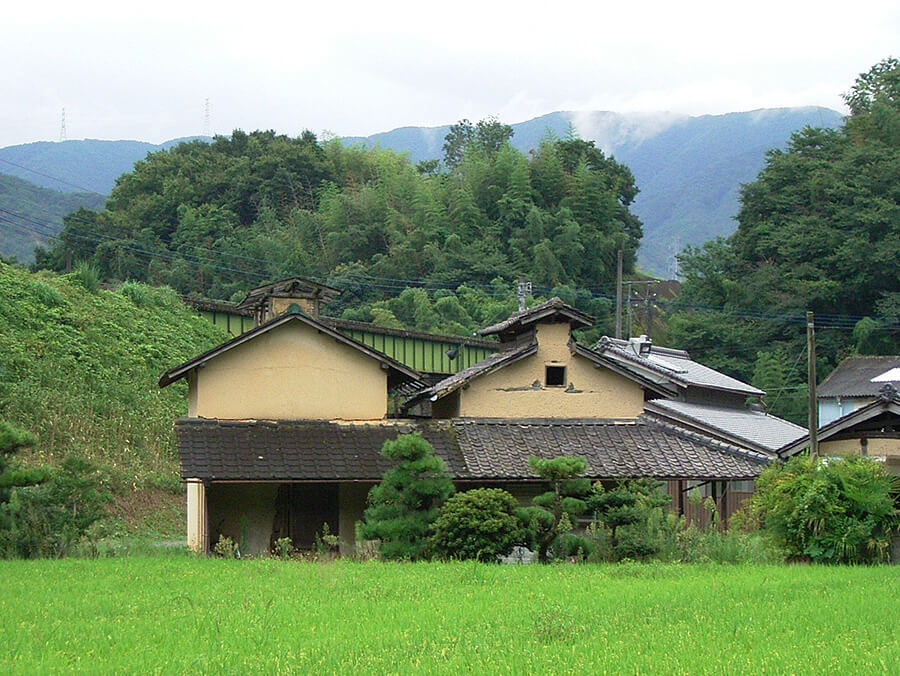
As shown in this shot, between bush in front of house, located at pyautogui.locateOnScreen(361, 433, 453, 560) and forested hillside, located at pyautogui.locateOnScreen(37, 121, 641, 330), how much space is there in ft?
117

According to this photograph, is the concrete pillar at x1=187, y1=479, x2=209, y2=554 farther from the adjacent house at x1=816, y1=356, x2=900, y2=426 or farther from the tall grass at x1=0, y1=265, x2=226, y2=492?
the adjacent house at x1=816, y1=356, x2=900, y2=426

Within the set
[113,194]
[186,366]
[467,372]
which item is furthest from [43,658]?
[113,194]

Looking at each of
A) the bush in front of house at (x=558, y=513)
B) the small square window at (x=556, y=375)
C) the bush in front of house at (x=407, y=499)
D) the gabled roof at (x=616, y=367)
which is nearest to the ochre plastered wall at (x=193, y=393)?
the bush in front of house at (x=407, y=499)

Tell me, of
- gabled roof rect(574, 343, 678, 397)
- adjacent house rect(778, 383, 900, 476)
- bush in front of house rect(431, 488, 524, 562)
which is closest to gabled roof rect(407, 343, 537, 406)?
gabled roof rect(574, 343, 678, 397)

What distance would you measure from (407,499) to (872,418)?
10730 mm

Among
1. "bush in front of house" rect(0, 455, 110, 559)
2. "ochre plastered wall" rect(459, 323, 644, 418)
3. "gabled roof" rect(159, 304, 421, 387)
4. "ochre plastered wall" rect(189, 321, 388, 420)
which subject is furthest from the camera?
"ochre plastered wall" rect(459, 323, 644, 418)

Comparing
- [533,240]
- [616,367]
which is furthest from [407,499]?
[533,240]

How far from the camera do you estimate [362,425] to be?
26234 millimetres

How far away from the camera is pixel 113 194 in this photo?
242 feet

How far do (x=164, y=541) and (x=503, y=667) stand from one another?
1941 centimetres

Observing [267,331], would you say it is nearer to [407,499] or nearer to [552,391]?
[552,391]

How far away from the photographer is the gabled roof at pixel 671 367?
41.0m

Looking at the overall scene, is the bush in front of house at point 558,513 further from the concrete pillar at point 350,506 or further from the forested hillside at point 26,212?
the forested hillside at point 26,212

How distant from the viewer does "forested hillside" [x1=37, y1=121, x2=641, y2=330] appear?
2495 inches
